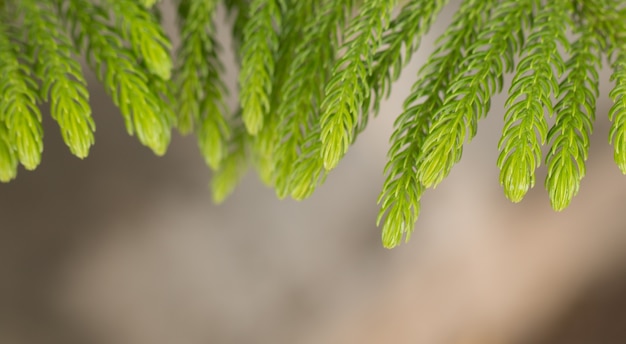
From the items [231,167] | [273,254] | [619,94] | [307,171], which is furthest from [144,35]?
[273,254]

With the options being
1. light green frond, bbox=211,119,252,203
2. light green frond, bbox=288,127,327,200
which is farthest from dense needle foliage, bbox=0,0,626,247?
light green frond, bbox=211,119,252,203

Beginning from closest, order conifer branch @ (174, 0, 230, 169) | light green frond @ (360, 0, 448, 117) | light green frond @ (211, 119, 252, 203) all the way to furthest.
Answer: light green frond @ (360, 0, 448, 117) < conifer branch @ (174, 0, 230, 169) < light green frond @ (211, 119, 252, 203)

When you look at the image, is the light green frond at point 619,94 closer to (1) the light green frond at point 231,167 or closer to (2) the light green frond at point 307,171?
(2) the light green frond at point 307,171

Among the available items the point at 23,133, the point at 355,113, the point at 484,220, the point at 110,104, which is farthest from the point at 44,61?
the point at 484,220

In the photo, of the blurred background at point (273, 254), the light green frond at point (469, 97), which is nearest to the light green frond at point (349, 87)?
the light green frond at point (469, 97)

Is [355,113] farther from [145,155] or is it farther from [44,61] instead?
[145,155]

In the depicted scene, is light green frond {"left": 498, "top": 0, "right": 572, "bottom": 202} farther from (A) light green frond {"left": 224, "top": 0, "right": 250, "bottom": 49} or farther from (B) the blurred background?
(B) the blurred background
